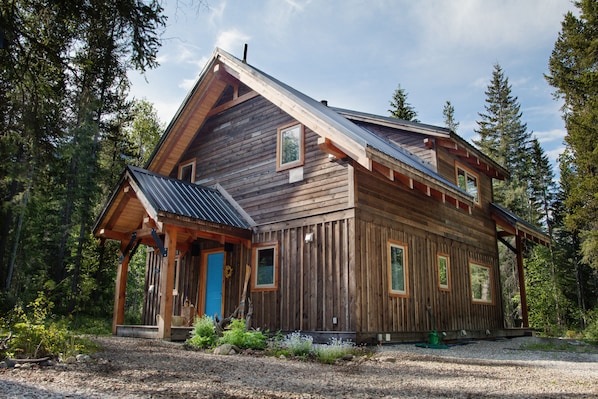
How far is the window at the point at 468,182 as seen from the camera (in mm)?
14711

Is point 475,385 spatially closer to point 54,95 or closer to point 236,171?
point 54,95

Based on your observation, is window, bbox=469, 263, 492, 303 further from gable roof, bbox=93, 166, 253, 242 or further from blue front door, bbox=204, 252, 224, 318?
blue front door, bbox=204, 252, 224, 318

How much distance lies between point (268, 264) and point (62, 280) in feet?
50.4

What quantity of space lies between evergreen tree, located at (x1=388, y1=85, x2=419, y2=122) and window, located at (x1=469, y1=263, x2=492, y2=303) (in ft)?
56.9

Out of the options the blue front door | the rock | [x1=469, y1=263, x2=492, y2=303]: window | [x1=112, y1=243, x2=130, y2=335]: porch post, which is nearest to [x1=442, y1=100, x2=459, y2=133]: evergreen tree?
[x1=469, y1=263, x2=492, y2=303]: window

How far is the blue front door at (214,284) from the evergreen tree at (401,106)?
21.4 meters

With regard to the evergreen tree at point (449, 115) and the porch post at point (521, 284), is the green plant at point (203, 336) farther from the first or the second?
the evergreen tree at point (449, 115)

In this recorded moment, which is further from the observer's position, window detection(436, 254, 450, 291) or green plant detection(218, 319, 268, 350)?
window detection(436, 254, 450, 291)

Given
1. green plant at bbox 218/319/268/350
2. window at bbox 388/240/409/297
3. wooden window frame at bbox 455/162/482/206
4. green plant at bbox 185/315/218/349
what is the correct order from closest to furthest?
1. green plant at bbox 218/319/268/350
2. green plant at bbox 185/315/218/349
3. window at bbox 388/240/409/297
4. wooden window frame at bbox 455/162/482/206

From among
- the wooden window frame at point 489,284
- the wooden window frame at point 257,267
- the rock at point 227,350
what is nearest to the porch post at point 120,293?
the wooden window frame at point 257,267

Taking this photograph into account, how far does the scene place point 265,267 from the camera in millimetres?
11578

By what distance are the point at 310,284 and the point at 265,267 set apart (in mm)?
1624

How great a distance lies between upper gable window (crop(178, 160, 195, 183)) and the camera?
48.3ft

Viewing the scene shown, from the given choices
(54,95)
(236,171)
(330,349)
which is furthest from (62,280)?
(330,349)
